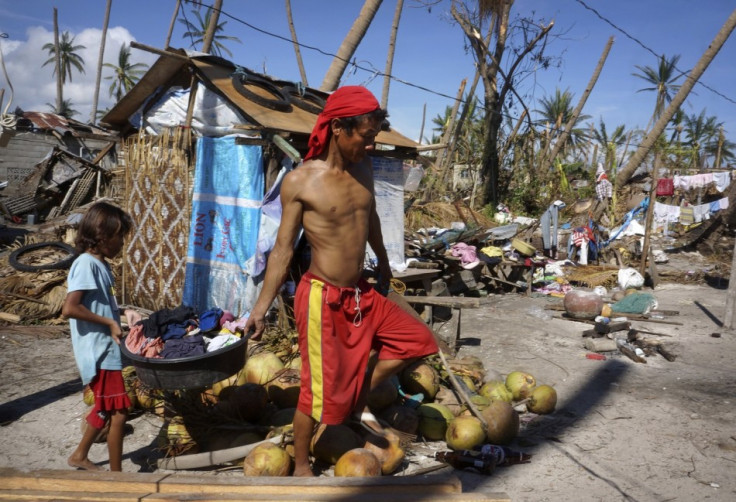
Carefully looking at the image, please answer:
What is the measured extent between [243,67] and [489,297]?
5.78 metres

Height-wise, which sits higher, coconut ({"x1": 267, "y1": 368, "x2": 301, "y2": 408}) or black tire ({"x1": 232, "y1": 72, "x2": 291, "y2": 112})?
black tire ({"x1": 232, "y1": 72, "x2": 291, "y2": 112})

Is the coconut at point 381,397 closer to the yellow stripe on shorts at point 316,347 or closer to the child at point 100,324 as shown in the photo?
the yellow stripe on shorts at point 316,347

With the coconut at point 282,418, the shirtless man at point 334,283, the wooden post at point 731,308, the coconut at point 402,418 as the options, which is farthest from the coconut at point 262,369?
the wooden post at point 731,308

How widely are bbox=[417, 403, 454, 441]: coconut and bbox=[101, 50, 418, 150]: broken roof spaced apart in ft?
11.0

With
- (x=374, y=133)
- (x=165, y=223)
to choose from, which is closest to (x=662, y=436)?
(x=374, y=133)

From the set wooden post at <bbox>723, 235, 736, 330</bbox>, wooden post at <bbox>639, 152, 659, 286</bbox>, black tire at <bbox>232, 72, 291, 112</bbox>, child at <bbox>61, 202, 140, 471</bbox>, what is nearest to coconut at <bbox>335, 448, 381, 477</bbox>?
child at <bbox>61, 202, 140, 471</bbox>

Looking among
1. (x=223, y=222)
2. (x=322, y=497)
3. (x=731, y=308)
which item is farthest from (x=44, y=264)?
(x=731, y=308)

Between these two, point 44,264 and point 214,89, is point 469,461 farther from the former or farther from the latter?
point 44,264

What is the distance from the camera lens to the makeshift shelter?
621 cm

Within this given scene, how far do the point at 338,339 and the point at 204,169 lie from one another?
4301 mm

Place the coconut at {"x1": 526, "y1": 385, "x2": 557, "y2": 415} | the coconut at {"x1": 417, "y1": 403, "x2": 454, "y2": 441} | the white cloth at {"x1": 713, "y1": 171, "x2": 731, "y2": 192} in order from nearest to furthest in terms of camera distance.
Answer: the coconut at {"x1": 417, "y1": 403, "x2": 454, "y2": 441}, the coconut at {"x1": 526, "y1": 385, "x2": 557, "y2": 415}, the white cloth at {"x1": 713, "y1": 171, "x2": 731, "y2": 192}

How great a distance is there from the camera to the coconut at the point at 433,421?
3816mm

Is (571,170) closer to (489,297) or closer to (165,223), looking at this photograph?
(489,297)

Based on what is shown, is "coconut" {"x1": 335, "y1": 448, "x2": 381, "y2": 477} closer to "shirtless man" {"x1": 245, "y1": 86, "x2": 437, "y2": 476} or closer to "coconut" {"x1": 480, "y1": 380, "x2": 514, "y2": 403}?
"shirtless man" {"x1": 245, "y1": 86, "x2": 437, "y2": 476}
